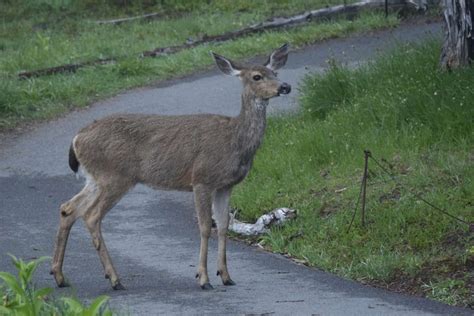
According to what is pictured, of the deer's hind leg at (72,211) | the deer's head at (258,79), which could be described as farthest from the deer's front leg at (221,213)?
the deer's hind leg at (72,211)

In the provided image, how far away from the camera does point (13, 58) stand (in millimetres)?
17875

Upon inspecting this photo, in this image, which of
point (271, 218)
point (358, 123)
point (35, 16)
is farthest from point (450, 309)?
point (35, 16)

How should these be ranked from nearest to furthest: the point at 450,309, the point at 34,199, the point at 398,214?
the point at 450,309 < the point at 398,214 < the point at 34,199

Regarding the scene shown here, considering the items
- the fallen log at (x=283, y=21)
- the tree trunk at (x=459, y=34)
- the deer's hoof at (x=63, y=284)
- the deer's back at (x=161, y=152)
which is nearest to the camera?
the deer's hoof at (x=63, y=284)

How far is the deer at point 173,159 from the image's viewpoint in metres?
9.59

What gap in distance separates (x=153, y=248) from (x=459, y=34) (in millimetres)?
4254

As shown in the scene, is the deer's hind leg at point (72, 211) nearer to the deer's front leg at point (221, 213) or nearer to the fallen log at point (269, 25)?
the deer's front leg at point (221, 213)

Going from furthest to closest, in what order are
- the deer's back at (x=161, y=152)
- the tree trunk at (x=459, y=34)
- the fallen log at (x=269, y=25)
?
→ the fallen log at (x=269, y=25)
the tree trunk at (x=459, y=34)
the deer's back at (x=161, y=152)

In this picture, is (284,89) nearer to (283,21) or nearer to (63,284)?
(63,284)

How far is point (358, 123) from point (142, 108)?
12.2 ft

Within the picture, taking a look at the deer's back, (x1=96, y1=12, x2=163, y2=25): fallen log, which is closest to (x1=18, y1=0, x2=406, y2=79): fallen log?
(x1=96, y1=12, x2=163, y2=25): fallen log

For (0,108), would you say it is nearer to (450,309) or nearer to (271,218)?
(271,218)

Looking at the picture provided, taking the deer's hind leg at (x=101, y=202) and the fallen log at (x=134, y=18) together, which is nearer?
the deer's hind leg at (x=101, y=202)

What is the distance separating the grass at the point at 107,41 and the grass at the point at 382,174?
10.7 ft
